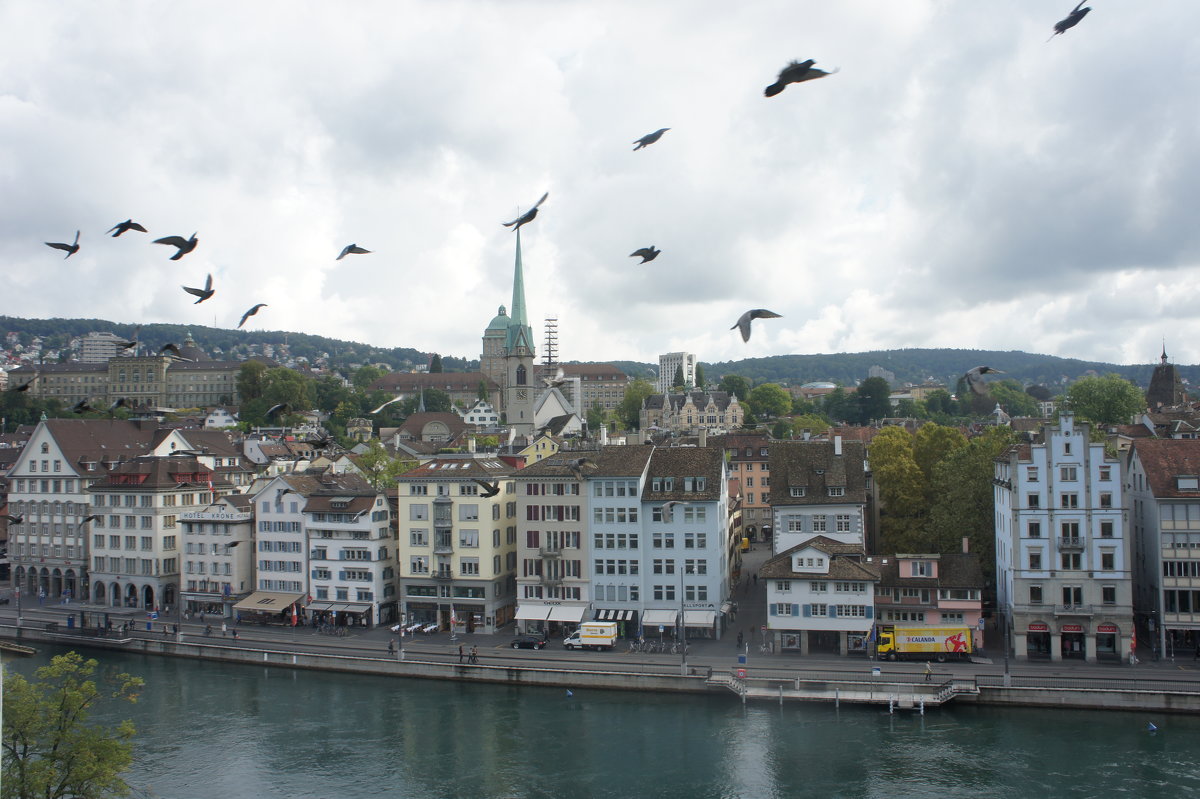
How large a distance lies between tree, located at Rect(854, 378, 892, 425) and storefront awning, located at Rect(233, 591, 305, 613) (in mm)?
121346

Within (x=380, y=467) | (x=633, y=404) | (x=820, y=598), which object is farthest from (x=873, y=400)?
(x=820, y=598)

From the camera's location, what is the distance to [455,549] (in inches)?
2244

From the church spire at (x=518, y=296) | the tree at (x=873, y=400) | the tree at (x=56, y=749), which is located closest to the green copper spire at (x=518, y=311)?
the church spire at (x=518, y=296)

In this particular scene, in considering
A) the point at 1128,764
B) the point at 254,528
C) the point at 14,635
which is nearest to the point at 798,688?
the point at 1128,764

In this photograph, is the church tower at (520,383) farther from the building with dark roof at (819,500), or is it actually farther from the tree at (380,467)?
the building with dark roof at (819,500)

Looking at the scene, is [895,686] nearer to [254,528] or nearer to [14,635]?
[254,528]

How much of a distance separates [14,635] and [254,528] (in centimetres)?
1472

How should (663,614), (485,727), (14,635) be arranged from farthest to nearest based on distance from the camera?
(14,635)
(663,614)
(485,727)

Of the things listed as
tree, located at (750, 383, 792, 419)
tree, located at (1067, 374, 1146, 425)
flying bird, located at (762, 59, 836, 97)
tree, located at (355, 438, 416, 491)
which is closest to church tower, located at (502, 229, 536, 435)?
tree, located at (355, 438, 416, 491)

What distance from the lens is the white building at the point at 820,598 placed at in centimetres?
4794

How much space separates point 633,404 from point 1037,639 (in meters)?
140

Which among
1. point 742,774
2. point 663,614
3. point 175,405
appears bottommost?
point 742,774

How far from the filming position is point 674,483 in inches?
2146

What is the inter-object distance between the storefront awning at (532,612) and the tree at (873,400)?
11991 centimetres
